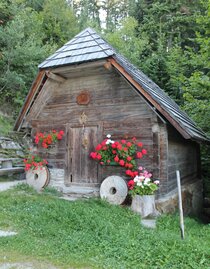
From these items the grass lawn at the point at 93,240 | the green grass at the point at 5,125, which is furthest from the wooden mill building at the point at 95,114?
the green grass at the point at 5,125

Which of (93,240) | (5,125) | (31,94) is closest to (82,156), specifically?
(31,94)

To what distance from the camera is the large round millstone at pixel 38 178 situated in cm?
862

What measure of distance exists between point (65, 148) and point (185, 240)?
16.4 ft

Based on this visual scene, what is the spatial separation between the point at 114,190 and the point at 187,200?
3001 millimetres

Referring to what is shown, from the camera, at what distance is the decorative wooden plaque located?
8.36 meters

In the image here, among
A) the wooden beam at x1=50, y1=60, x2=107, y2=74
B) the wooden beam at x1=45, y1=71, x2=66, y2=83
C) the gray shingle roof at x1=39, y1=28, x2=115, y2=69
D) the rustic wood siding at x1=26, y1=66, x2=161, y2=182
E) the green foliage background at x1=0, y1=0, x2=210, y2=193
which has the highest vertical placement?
the green foliage background at x1=0, y1=0, x2=210, y2=193

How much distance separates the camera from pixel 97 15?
34.0 metres

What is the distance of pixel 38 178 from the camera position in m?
8.70

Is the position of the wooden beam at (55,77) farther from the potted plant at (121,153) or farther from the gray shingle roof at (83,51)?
the potted plant at (121,153)

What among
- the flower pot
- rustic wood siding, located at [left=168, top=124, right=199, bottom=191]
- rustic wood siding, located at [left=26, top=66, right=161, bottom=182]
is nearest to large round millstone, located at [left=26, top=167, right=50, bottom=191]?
rustic wood siding, located at [left=26, top=66, right=161, bottom=182]

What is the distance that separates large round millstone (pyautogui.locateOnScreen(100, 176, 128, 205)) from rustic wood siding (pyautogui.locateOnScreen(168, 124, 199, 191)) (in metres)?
1.46

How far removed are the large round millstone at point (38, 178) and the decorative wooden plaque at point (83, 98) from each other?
234cm

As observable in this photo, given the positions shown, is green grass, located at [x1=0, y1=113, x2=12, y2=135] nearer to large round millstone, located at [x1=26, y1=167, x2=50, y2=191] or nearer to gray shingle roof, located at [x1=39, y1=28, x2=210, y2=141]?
large round millstone, located at [x1=26, y1=167, x2=50, y2=191]

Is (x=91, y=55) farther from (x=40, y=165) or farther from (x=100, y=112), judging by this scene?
(x=40, y=165)
